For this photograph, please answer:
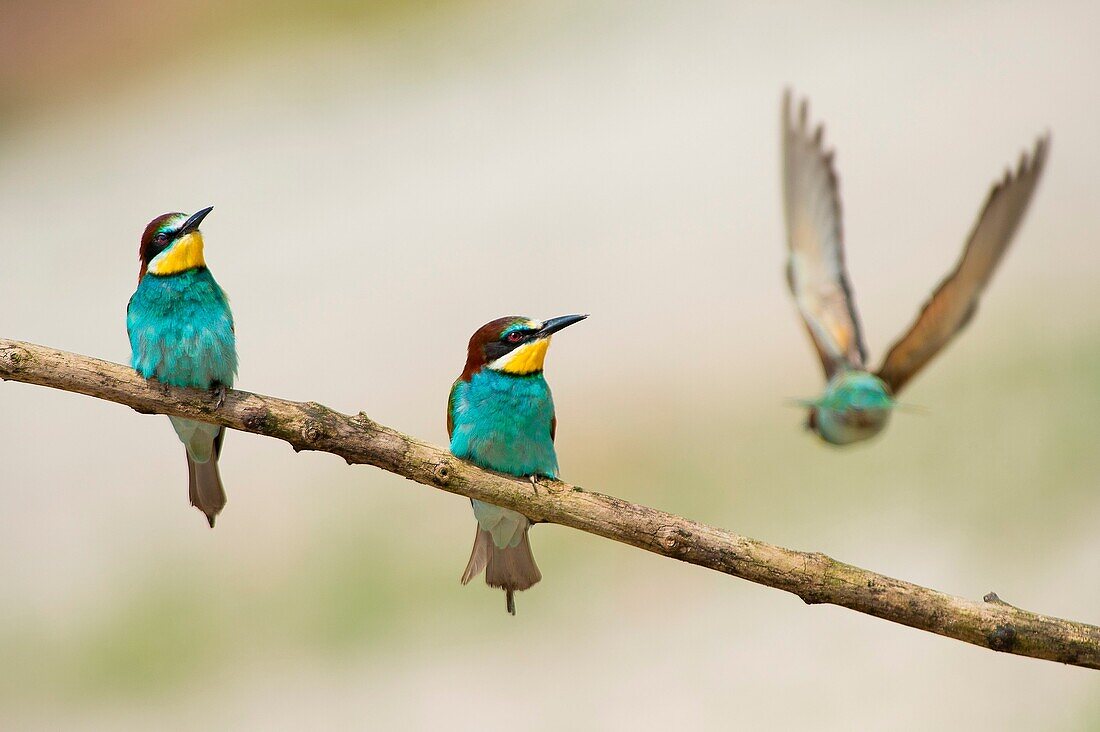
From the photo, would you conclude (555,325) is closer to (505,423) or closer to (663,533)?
(505,423)

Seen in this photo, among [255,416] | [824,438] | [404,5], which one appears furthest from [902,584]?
[404,5]

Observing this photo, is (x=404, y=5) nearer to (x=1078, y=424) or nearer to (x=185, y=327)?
(x=1078, y=424)

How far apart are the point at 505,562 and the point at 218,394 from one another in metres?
0.65

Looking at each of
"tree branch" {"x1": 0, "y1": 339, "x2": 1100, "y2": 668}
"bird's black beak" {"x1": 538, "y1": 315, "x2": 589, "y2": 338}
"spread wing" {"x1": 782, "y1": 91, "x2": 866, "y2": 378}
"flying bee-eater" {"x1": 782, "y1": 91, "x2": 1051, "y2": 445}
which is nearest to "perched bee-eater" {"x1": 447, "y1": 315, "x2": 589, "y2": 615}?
"bird's black beak" {"x1": 538, "y1": 315, "x2": 589, "y2": 338}

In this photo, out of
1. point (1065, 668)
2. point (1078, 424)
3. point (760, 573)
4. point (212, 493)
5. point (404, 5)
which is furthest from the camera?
point (404, 5)

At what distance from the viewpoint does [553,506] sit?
187cm

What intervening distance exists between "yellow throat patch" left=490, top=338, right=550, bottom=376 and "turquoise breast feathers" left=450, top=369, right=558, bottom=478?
16mm

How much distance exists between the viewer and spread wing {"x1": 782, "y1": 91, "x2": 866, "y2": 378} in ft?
11.2

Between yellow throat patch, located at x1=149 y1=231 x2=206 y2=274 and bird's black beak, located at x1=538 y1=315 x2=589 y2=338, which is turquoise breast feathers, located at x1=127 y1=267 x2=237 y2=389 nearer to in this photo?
yellow throat patch, located at x1=149 y1=231 x2=206 y2=274

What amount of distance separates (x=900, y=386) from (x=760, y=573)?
171cm

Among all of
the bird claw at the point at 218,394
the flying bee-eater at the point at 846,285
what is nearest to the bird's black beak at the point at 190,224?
the bird claw at the point at 218,394

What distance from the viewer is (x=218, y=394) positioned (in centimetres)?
192

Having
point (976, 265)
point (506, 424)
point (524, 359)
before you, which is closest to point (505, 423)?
point (506, 424)

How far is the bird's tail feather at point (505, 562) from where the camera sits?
220 cm
